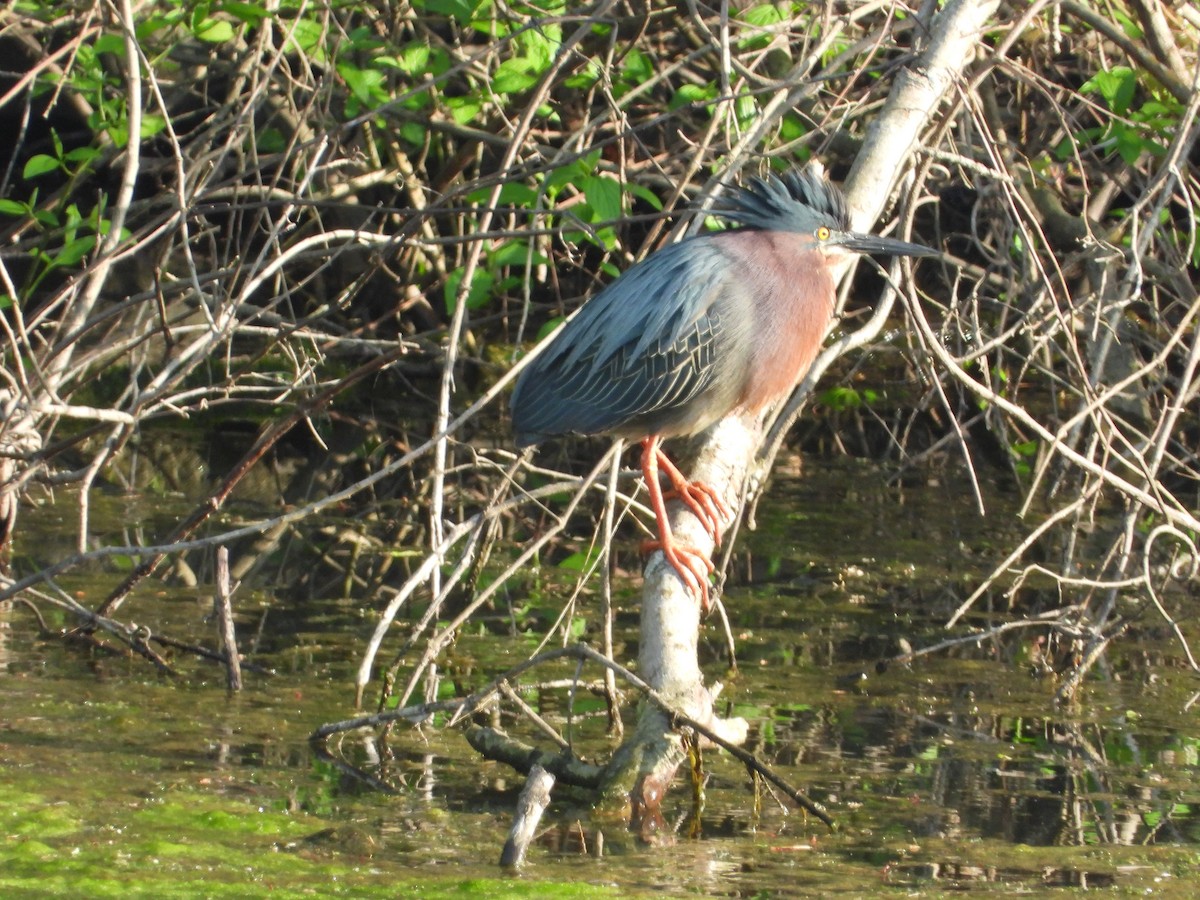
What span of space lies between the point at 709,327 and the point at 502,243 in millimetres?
2029

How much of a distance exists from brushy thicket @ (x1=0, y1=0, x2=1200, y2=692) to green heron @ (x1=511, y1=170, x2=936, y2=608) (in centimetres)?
20

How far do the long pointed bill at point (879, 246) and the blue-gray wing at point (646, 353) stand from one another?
0.34 metres

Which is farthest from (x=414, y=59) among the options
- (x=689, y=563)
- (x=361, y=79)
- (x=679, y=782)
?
(x=679, y=782)

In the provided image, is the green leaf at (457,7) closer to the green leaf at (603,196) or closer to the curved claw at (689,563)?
the green leaf at (603,196)

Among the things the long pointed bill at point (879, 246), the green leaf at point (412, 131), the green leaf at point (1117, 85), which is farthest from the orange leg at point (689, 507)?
the green leaf at point (412, 131)

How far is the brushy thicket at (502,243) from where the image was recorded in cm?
417

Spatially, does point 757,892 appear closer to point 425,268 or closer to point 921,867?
point 921,867

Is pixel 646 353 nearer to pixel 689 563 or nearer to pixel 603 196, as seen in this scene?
pixel 603 196

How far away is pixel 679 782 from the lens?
12.1ft

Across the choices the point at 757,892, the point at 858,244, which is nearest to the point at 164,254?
the point at 858,244

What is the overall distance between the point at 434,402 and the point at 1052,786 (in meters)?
4.95

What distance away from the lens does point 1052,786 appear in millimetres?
3754

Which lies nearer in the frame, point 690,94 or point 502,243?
point 690,94

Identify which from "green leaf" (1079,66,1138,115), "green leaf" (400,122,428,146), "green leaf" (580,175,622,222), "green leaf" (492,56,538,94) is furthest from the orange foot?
"green leaf" (400,122,428,146)
